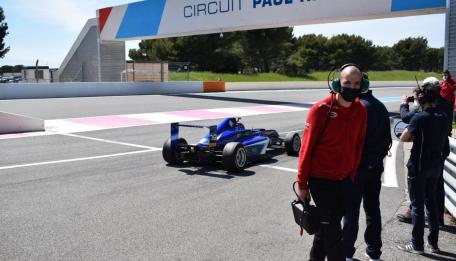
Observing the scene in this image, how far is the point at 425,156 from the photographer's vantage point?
4078mm

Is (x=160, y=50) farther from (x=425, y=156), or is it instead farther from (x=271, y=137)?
(x=425, y=156)

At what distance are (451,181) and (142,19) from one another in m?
27.1

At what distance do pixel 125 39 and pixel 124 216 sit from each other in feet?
92.1

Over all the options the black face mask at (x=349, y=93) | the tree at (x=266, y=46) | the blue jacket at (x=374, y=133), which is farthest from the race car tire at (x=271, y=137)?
the tree at (x=266, y=46)

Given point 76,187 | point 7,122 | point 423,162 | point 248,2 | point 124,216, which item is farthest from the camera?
point 248,2

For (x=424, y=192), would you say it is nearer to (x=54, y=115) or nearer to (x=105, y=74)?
(x=54, y=115)

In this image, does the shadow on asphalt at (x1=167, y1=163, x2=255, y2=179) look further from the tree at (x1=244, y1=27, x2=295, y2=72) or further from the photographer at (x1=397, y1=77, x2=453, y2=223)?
the tree at (x1=244, y1=27, x2=295, y2=72)

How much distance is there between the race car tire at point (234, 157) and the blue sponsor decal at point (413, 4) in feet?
40.1

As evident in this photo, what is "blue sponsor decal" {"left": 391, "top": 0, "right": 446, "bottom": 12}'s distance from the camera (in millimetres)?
16141

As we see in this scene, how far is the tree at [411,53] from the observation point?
307 feet

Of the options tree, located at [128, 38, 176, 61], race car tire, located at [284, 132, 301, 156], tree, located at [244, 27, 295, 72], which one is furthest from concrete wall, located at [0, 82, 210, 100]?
tree, located at [244, 27, 295, 72]

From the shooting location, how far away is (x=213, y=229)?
16.0 ft

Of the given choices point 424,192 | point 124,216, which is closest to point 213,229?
point 124,216

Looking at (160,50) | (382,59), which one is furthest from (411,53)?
(160,50)
